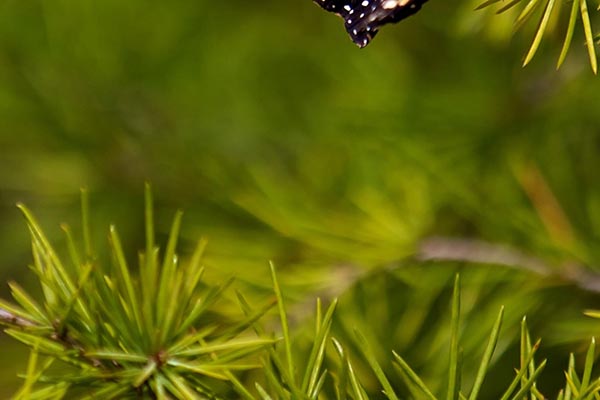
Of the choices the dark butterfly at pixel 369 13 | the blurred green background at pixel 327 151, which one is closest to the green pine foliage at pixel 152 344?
the dark butterfly at pixel 369 13

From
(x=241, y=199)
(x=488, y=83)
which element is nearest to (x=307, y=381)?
(x=241, y=199)

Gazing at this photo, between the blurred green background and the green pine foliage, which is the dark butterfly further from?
the blurred green background

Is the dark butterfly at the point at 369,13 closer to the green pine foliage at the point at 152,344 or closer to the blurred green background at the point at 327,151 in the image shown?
the green pine foliage at the point at 152,344

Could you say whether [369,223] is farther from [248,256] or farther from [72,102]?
[72,102]

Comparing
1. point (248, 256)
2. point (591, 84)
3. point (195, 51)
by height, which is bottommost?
point (248, 256)

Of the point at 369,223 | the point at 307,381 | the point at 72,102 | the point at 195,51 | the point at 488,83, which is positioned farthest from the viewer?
the point at 195,51

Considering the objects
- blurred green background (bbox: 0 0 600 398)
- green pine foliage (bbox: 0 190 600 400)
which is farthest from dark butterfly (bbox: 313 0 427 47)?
blurred green background (bbox: 0 0 600 398)

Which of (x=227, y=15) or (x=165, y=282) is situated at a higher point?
(x=227, y=15)
